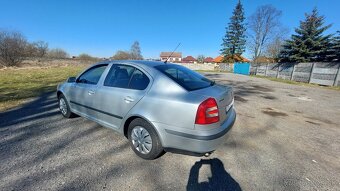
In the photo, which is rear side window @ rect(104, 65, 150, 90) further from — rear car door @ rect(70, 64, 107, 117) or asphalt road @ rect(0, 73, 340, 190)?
asphalt road @ rect(0, 73, 340, 190)

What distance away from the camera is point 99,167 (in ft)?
8.23

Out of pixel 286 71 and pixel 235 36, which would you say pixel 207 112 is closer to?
pixel 286 71

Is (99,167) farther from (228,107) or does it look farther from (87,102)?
(228,107)

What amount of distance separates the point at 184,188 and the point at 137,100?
4.61 feet

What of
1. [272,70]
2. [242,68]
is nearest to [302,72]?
[272,70]

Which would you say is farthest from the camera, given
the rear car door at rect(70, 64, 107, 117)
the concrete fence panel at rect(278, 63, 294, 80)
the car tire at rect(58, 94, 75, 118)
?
the concrete fence panel at rect(278, 63, 294, 80)

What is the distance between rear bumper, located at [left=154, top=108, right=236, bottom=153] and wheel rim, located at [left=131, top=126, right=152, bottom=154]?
0.31 metres

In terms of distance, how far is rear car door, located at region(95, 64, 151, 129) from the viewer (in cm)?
267

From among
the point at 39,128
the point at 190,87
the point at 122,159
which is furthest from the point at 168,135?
the point at 39,128

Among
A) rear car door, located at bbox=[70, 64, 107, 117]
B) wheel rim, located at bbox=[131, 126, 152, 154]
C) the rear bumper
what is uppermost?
rear car door, located at bbox=[70, 64, 107, 117]

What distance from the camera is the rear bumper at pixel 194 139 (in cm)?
221

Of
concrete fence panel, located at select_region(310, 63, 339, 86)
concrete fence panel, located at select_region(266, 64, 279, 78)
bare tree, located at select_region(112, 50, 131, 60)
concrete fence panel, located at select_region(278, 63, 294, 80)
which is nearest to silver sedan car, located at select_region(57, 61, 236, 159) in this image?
concrete fence panel, located at select_region(310, 63, 339, 86)

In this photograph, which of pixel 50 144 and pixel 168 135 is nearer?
pixel 168 135

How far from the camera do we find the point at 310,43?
61.9 feet
